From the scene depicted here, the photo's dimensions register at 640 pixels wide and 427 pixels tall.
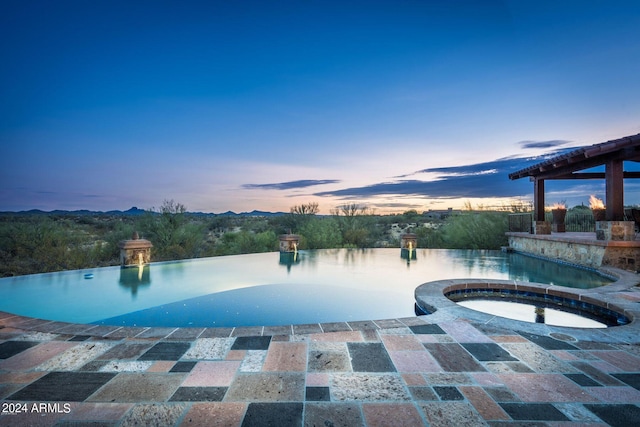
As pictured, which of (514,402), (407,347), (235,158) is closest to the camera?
(514,402)

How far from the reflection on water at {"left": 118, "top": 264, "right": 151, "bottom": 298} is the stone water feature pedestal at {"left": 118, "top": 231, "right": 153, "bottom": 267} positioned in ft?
0.43

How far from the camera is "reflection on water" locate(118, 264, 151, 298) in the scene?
5.62m

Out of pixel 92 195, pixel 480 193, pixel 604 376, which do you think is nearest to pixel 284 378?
pixel 604 376

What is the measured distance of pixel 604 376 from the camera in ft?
6.40

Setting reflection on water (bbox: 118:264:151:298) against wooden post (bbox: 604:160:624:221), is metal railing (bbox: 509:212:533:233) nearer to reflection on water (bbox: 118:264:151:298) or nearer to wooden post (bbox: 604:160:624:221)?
wooden post (bbox: 604:160:624:221)

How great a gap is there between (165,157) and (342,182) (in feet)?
25.3

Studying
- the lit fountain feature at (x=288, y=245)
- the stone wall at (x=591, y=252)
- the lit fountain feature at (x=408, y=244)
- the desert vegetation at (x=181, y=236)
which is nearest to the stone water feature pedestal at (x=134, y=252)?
the desert vegetation at (x=181, y=236)

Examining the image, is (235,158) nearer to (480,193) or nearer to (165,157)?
(165,157)

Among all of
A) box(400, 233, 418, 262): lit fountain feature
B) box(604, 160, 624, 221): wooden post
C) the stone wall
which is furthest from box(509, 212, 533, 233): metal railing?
box(400, 233, 418, 262): lit fountain feature

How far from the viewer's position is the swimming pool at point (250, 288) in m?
4.10

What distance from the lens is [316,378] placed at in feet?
6.45

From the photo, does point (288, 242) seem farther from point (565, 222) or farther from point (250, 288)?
point (565, 222)

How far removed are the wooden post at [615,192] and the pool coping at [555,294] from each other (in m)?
2.01

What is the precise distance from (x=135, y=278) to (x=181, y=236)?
430 cm
